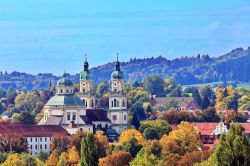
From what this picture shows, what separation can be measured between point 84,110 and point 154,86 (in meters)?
74.4

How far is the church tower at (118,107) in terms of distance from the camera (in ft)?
371

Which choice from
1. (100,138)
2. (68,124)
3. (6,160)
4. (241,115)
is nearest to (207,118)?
(241,115)

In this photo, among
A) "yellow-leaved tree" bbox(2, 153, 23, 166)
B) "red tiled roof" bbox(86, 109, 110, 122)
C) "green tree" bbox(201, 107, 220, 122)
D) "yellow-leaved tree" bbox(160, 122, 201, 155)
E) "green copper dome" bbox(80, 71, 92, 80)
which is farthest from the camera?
"green tree" bbox(201, 107, 220, 122)

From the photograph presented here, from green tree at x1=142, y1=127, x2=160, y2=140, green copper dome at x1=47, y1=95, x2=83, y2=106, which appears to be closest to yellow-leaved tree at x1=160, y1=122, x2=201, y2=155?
green tree at x1=142, y1=127, x2=160, y2=140

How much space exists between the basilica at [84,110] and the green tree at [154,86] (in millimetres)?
60662

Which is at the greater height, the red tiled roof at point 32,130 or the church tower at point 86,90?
the church tower at point 86,90

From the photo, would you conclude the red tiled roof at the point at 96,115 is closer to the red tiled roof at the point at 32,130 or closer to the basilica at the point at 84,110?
the basilica at the point at 84,110

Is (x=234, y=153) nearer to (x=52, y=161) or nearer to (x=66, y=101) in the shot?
(x=52, y=161)

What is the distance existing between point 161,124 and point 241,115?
2354 centimetres

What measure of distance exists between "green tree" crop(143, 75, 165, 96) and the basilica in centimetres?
6066

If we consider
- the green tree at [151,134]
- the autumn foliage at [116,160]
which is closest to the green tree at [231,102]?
the green tree at [151,134]

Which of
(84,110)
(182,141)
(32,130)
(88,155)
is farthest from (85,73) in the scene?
(88,155)

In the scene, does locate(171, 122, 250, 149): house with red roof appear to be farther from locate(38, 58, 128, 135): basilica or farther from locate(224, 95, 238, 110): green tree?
locate(224, 95, 238, 110): green tree

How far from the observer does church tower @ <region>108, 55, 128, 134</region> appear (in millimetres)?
113125
